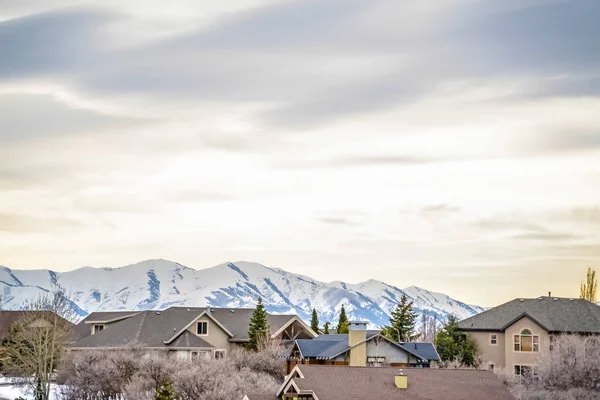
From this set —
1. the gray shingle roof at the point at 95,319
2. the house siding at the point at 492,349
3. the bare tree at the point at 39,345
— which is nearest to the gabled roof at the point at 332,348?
the house siding at the point at 492,349

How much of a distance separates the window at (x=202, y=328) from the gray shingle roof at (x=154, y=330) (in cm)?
108

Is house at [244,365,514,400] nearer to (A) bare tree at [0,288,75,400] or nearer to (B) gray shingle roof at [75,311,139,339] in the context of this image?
(A) bare tree at [0,288,75,400]

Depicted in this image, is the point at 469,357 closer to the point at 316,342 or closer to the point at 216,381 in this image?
the point at 316,342

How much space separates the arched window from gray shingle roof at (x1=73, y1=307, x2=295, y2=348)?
1160 inches

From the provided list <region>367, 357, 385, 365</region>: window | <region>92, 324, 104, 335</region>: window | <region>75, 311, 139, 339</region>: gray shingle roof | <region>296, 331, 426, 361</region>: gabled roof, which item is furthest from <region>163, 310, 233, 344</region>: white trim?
<region>367, 357, 385, 365</region>: window

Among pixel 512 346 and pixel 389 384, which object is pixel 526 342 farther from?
pixel 389 384

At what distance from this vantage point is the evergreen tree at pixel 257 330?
104775mm

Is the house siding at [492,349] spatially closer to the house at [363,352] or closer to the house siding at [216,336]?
the house at [363,352]

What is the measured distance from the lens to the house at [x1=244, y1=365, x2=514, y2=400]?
64.0 meters

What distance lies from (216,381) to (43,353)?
25641 mm

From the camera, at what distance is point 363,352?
307 ft

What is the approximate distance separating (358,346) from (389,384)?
89.8ft

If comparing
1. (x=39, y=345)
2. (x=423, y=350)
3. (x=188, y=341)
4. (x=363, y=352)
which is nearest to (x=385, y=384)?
(x=363, y=352)

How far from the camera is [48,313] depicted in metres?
Answer: 99.7
